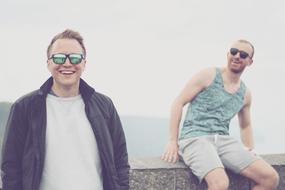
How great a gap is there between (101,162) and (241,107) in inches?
103

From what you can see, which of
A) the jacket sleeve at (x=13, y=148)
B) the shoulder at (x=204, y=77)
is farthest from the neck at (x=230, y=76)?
the jacket sleeve at (x=13, y=148)

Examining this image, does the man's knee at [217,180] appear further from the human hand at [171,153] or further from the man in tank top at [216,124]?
the human hand at [171,153]

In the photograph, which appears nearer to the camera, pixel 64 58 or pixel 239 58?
pixel 64 58

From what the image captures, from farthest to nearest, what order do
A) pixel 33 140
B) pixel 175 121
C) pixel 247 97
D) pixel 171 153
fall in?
pixel 247 97 → pixel 171 153 → pixel 175 121 → pixel 33 140

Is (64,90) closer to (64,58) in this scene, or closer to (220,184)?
(64,58)

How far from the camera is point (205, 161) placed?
485cm

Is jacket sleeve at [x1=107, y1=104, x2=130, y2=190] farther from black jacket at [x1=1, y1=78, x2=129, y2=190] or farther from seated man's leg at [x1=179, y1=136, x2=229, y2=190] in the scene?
seated man's leg at [x1=179, y1=136, x2=229, y2=190]

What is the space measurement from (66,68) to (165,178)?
235 cm

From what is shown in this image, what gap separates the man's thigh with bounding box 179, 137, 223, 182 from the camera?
484 cm

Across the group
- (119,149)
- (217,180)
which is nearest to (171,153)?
(217,180)

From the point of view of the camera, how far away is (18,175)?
119 inches

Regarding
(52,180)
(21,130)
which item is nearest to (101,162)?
(52,180)

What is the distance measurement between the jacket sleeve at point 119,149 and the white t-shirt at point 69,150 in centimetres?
19

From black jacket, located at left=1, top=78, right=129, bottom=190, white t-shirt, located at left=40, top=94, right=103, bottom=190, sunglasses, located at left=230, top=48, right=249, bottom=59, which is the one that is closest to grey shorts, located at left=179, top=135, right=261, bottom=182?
sunglasses, located at left=230, top=48, right=249, bottom=59
